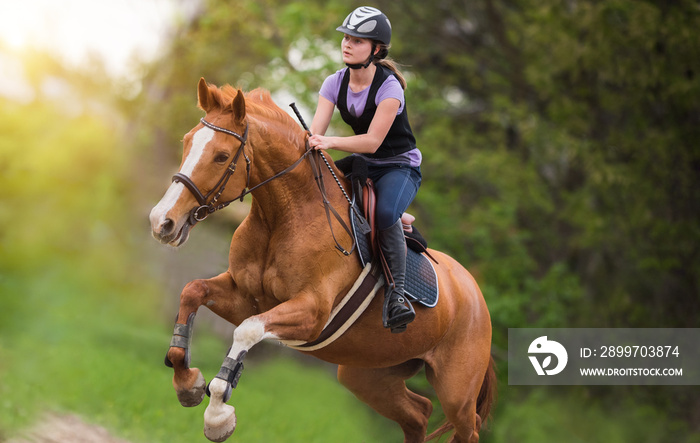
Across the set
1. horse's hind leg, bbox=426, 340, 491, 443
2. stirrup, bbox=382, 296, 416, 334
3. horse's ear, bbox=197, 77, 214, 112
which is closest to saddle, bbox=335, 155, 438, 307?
stirrup, bbox=382, 296, 416, 334

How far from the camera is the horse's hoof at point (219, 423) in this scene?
3.74 metres

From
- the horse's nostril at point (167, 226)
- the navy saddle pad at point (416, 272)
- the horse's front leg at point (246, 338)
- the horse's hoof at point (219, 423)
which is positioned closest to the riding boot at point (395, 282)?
the navy saddle pad at point (416, 272)

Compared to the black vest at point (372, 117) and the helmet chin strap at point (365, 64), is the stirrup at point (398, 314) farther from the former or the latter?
the helmet chin strap at point (365, 64)

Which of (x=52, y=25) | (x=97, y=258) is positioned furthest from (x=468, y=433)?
(x=52, y=25)

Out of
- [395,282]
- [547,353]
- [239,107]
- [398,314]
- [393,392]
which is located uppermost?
[239,107]

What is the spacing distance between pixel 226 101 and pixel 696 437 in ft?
35.2

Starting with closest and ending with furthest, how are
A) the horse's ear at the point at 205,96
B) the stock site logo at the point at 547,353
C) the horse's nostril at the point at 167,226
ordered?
the horse's nostril at the point at 167,226 < the horse's ear at the point at 205,96 < the stock site logo at the point at 547,353

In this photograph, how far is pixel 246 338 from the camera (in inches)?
148

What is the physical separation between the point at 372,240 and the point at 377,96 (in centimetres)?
88

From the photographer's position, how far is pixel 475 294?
5531 millimetres

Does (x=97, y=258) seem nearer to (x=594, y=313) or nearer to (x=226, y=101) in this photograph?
(x=226, y=101)

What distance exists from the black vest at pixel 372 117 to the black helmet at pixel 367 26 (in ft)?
0.75

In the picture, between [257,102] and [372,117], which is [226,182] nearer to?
[257,102]

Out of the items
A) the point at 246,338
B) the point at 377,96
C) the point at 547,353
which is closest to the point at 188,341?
the point at 246,338
